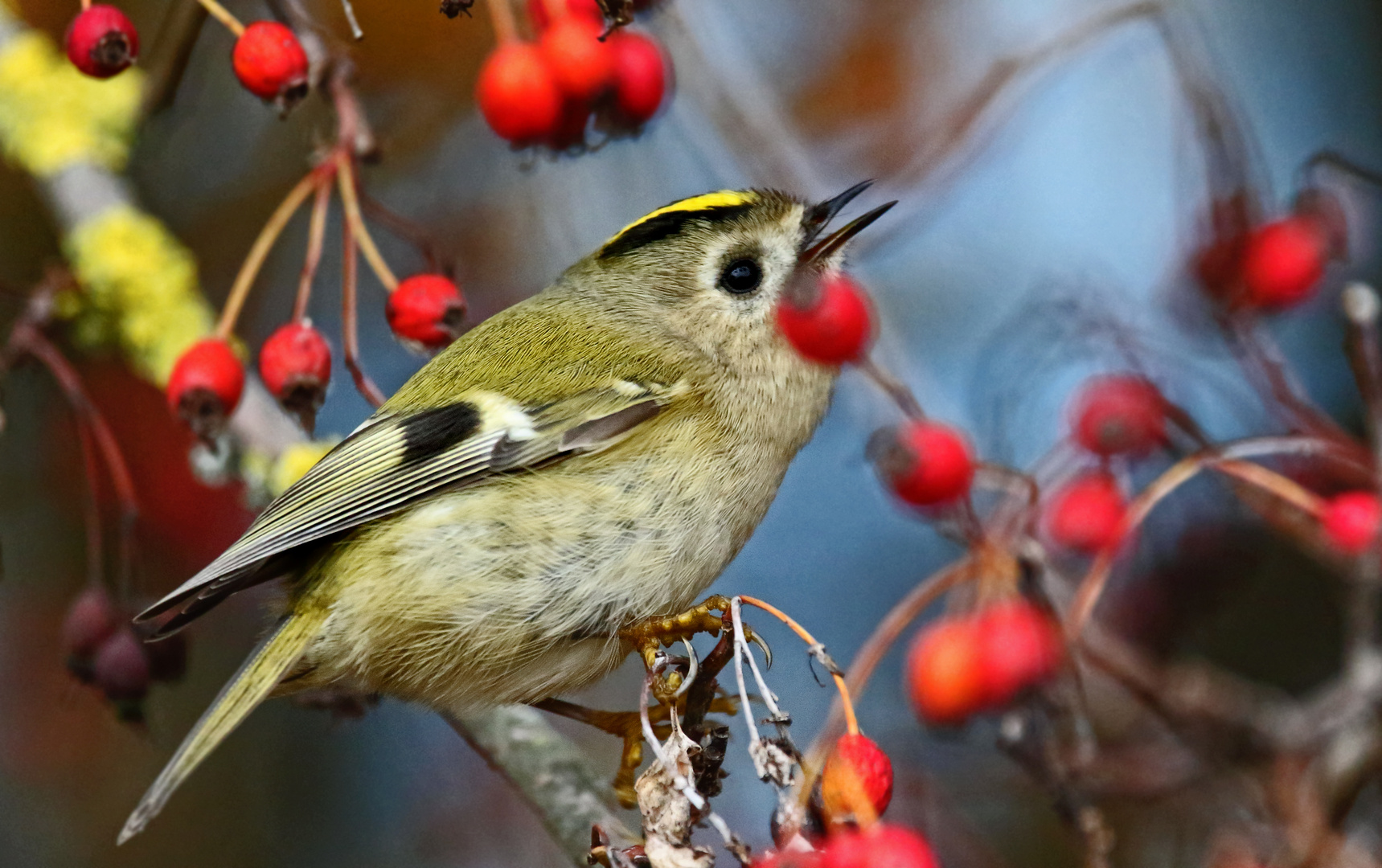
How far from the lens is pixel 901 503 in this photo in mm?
1562

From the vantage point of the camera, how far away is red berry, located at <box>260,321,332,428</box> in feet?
5.38

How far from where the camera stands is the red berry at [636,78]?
5.31ft

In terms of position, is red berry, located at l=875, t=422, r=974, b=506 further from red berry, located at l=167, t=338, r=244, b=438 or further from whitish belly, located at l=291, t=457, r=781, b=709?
red berry, located at l=167, t=338, r=244, b=438

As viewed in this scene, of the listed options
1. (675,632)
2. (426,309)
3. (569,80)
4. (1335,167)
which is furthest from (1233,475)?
(426,309)

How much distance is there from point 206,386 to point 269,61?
0.43m

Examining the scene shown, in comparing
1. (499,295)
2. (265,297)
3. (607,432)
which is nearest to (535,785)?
(607,432)

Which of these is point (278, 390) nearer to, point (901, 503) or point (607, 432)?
point (607, 432)

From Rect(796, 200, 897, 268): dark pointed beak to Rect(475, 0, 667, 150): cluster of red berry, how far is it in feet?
1.04

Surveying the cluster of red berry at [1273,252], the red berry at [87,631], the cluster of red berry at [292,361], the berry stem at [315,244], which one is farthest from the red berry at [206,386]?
the cluster of red berry at [1273,252]

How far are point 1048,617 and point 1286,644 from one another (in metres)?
1.72

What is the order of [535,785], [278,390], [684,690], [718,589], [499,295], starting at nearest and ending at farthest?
[684,690] → [278,390] → [535,785] → [718,589] → [499,295]

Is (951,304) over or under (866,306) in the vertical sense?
under

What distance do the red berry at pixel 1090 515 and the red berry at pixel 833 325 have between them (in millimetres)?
399

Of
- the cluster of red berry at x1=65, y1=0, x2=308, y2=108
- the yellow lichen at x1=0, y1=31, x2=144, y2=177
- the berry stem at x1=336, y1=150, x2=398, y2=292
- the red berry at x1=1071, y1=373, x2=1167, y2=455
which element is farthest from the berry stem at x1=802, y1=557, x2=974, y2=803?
the yellow lichen at x1=0, y1=31, x2=144, y2=177
